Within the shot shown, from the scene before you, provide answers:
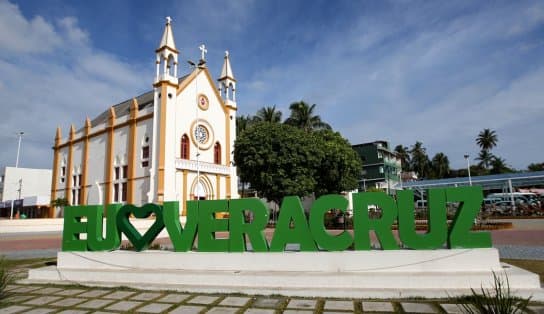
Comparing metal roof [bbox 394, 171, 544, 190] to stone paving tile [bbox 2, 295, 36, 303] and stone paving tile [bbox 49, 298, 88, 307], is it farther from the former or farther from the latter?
stone paving tile [bbox 2, 295, 36, 303]

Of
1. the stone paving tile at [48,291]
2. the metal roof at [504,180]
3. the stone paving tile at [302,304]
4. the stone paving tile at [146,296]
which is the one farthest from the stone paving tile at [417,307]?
the metal roof at [504,180]

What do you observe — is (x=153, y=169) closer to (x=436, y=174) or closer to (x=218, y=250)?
(x=218, y=250)

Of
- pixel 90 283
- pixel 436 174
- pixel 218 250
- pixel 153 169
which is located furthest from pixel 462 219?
pixel 436 174

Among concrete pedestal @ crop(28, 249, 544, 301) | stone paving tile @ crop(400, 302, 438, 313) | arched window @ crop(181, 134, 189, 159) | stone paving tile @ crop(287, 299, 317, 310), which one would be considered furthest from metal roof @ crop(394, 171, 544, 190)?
stone paving tile @ crop(287, 299, 317, 310)

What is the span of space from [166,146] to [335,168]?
15.5 metres

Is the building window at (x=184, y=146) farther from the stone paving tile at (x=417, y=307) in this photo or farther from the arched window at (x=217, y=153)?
the stone paving tile at (x=417, y=307)

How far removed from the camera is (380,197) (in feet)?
25.1

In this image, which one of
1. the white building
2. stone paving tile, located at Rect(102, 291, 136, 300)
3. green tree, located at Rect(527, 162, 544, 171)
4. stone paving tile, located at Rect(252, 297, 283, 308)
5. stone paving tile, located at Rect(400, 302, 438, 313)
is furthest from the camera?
green tree, located at Rect(527, 162, 544, 171)

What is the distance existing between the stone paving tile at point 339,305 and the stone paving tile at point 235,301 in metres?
1.51

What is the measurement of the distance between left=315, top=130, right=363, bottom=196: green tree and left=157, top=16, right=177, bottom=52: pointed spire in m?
17.5

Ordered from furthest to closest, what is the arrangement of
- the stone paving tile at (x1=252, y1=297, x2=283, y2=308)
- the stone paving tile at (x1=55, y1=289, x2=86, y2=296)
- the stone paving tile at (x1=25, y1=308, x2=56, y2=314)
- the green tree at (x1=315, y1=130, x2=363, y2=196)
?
the green tree at (x1=315, y1=130, x2=363, y2=196), the stone paving tile at (x1=55, y1=289, x2=86, y2=296), the stone paving tile at (x1=252, y1=297, x2=283, y2=308), the stone paving tile at (x1=25, y1=308, x2=56, y2=314)

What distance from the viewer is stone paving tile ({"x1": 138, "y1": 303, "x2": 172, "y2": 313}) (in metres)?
6.16

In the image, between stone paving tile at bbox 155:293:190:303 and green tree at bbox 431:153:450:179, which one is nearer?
stone paving tile at bbox 155:293:190:303

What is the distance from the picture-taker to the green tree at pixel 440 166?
7381cm
